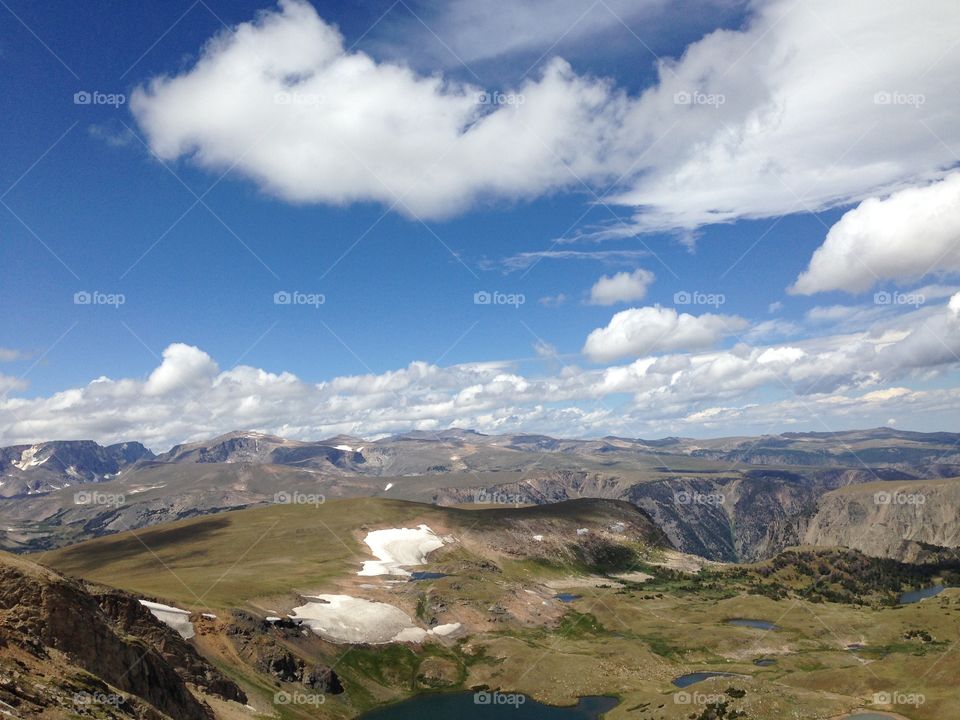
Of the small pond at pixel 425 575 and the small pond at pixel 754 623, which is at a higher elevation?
the small pond at pixel 425 575

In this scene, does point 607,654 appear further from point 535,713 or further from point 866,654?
point 866,654

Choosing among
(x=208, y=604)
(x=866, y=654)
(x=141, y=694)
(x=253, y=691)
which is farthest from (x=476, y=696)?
(x=866, y=654)

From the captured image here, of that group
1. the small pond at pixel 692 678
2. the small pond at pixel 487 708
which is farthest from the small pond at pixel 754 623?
the small pond at pixel 487 708

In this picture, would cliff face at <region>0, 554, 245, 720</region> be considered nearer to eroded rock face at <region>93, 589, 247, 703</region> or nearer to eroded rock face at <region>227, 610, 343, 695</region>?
eroded rock face at <region>93, 589, 247, 703</region>

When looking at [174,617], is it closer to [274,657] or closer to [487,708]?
[274,657]

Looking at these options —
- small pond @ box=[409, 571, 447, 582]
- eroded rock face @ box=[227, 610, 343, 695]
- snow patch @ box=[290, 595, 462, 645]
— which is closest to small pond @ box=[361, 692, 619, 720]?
eroded rock face @ box=[227, 610, 343, 695]

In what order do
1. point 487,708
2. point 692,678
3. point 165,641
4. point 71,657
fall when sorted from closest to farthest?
point 71,657 → point 165,641 → point 487,708 → point 692,678

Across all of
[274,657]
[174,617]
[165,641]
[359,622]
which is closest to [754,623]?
[359,622]

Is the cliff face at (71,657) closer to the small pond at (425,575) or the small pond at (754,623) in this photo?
the small pond at (425,575)

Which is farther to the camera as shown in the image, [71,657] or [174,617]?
[174,617]
